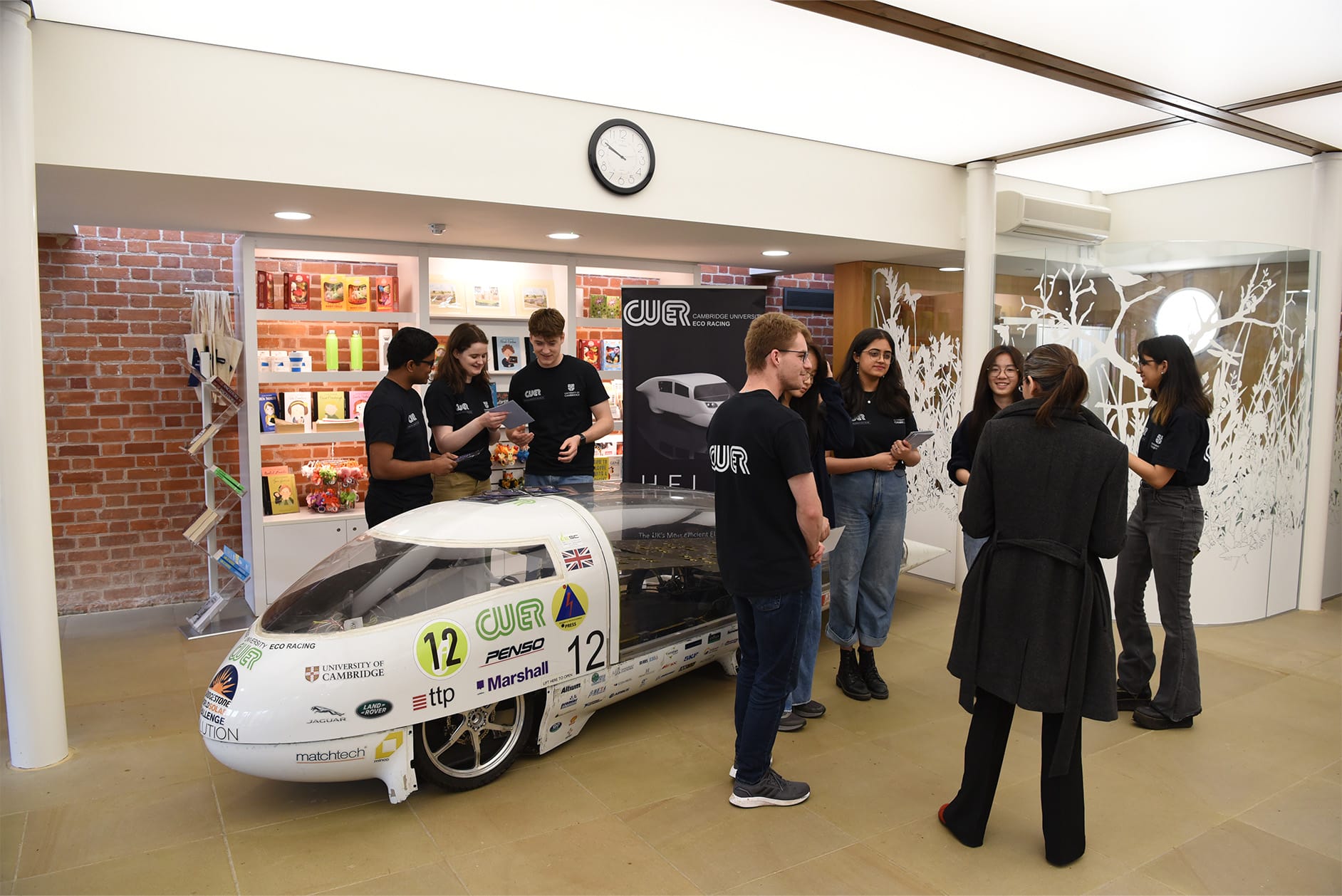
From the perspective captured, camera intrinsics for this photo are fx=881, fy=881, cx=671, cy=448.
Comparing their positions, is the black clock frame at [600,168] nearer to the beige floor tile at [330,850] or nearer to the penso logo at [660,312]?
the penso logo at [660,312]

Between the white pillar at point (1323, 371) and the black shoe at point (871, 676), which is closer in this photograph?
the black shoe at point (871, 676)

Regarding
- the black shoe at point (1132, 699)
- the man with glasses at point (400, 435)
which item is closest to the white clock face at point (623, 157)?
the man with glasses at point (400, 435)

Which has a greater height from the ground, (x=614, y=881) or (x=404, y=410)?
(x=404, y=410)

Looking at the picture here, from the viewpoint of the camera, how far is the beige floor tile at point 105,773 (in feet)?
10.2

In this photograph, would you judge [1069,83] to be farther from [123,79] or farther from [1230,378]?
[123,79]

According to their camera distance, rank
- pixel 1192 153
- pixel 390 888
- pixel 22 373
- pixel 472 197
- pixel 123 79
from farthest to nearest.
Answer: pixel 1192 153, pixel 472 197, pixel 123 79, pixel 22 373, pixel 390 888

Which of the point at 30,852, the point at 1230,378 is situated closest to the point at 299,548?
the point at 30,852

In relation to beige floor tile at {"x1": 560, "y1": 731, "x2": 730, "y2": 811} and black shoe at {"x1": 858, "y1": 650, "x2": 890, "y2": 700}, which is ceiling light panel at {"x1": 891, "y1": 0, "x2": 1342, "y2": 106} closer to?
black shoe at {"x1": 858, "y1": 650, "x2": 890, "y2": 700}

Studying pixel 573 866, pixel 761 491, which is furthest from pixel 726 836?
pixel 761 491

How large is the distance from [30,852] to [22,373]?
162 centimetres

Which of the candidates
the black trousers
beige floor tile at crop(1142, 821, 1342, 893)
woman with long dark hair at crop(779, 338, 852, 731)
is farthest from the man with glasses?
beige floor tile at crop(1142, 821, 1342, 893)

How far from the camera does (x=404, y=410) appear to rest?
390 cm

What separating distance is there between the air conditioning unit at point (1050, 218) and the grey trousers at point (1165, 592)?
2841mm

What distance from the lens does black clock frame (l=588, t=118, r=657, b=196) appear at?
14.8 feet
